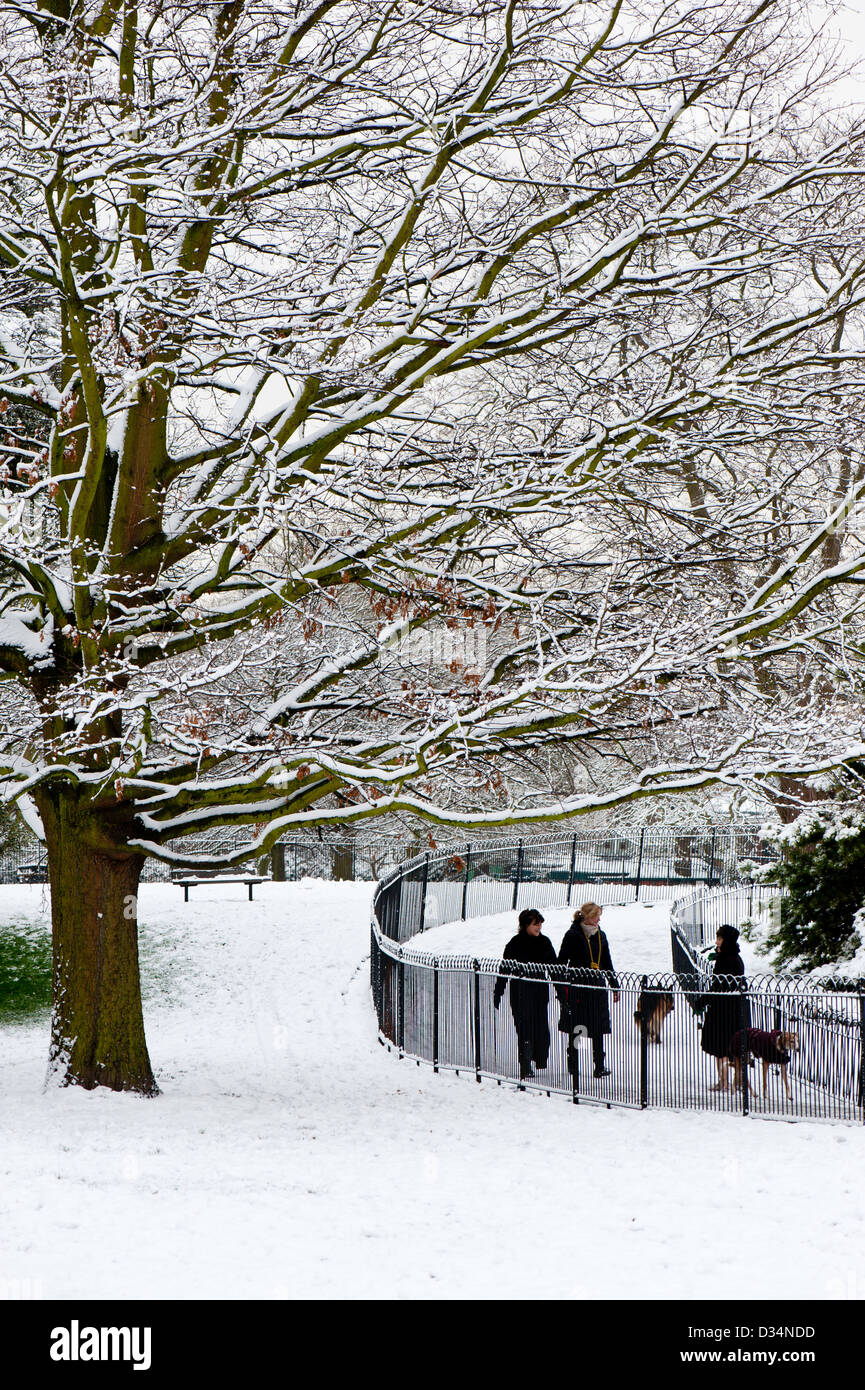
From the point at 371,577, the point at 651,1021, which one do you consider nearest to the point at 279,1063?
the point at 651,1021

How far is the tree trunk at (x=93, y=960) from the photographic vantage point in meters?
11.5

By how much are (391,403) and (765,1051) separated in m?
6.46

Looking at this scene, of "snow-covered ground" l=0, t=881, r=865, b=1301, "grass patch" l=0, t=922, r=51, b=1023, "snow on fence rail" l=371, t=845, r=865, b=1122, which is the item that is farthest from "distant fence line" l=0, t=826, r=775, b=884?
"snow-covered ground" l=0, t=881, r=865, b=1301

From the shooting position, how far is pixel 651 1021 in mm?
11594

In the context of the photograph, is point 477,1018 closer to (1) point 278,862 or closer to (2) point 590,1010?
(2) point 590,1010

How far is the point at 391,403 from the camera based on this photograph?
411 inches

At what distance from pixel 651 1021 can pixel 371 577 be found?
185 inches

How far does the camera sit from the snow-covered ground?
6641 millimetres

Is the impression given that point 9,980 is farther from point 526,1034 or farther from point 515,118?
point 515,118

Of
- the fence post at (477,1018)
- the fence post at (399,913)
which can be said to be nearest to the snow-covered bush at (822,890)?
the fence post at (477,1018)

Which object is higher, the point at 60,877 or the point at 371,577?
the point at 371,577

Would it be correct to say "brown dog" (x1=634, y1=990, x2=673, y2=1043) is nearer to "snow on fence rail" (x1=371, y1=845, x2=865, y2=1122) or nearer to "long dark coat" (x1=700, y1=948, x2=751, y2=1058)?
"snow on fence rail" (x1=371, y1=845, x2=865, y2=1122)

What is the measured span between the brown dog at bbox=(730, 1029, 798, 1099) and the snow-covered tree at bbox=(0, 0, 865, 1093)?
254 centimetres

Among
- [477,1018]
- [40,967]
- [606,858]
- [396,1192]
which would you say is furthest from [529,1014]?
[606,858]
